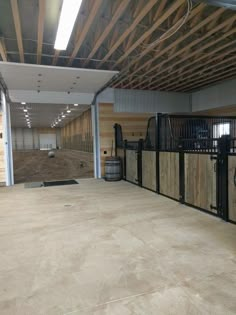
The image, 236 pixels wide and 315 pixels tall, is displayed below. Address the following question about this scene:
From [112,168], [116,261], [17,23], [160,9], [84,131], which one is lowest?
[116,261]

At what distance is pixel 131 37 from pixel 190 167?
2598 mm

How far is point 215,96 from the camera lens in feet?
26.3

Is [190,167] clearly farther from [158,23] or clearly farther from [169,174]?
[158,23]

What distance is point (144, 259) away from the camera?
7.88 ft

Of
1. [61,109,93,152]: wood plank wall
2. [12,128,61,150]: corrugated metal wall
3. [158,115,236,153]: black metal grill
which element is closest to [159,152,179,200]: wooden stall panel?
[158,115,236,153]: black metal grill

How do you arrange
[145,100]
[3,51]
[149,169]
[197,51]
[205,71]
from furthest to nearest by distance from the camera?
[145,100], [205,71], [149,169], [197,51], [3,51]

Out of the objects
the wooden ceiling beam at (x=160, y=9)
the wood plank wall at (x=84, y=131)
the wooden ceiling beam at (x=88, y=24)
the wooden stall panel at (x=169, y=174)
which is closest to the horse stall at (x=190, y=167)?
the wooden stall panel at (x=169, y=174)

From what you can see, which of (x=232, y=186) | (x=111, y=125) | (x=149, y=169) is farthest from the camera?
(x=111, y=125)

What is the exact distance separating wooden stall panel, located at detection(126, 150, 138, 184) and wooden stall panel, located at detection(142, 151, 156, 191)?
443 mm

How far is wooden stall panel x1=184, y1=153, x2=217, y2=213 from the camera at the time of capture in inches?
146

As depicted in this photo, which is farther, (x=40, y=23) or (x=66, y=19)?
(x=40, y=23)

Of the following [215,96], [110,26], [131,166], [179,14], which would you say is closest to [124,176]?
[131,166]

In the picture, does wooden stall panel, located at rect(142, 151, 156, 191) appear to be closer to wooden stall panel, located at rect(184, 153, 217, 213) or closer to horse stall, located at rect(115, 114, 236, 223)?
horse stall, located at rect(115, 114, 236, 223)

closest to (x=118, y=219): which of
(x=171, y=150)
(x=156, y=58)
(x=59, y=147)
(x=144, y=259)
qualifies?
(x=144, y=259)
